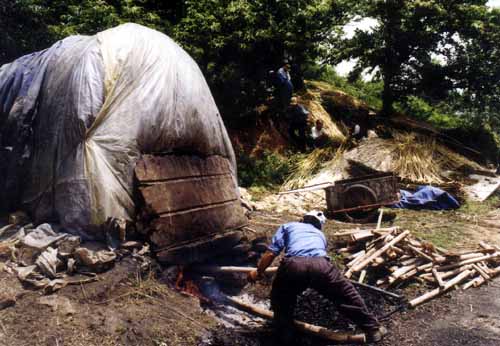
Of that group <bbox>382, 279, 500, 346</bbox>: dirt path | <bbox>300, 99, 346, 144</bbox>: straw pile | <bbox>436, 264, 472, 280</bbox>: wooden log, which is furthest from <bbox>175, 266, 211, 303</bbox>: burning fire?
<bbox>300, 99, 346, 144</bbox>: straw pile

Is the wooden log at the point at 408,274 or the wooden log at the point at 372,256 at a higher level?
the wooden log at the point at 372,256

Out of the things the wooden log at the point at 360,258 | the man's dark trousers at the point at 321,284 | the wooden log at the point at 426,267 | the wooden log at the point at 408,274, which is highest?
the man's dark trousers at the point at 321,284

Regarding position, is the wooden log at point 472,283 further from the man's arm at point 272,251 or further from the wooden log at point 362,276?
the man's arm at point 272,251

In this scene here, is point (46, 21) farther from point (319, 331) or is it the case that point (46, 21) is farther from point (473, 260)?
point (473, 260)

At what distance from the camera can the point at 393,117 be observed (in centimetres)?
1445

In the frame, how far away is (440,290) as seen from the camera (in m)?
5.74

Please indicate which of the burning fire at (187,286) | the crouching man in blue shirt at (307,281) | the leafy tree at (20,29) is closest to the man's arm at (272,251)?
the crouching man in blue shirt at (307,281)

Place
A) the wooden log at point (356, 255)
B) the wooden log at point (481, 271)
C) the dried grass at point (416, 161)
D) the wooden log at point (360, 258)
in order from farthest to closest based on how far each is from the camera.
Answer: the dried grass at point (416, 161) → the wooden log at point (356, 255) → the wooden log at point (360, 258) → the wooden log at point (481, 271)

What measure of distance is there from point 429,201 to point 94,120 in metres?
7.31

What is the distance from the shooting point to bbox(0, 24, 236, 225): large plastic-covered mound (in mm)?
5809

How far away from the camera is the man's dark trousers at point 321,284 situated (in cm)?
459

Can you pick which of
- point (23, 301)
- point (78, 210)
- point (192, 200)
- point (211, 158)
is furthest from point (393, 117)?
point (23, 301)

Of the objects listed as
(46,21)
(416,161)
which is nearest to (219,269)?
(416,161)

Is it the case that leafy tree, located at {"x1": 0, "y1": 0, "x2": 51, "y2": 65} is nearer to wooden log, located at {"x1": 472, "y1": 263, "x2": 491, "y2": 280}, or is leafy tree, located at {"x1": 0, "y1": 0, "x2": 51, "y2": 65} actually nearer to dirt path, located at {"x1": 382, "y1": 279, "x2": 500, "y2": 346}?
dirt path, located at {"x1": 382, "y1": 279, "x2": 500, "y2": 346}
